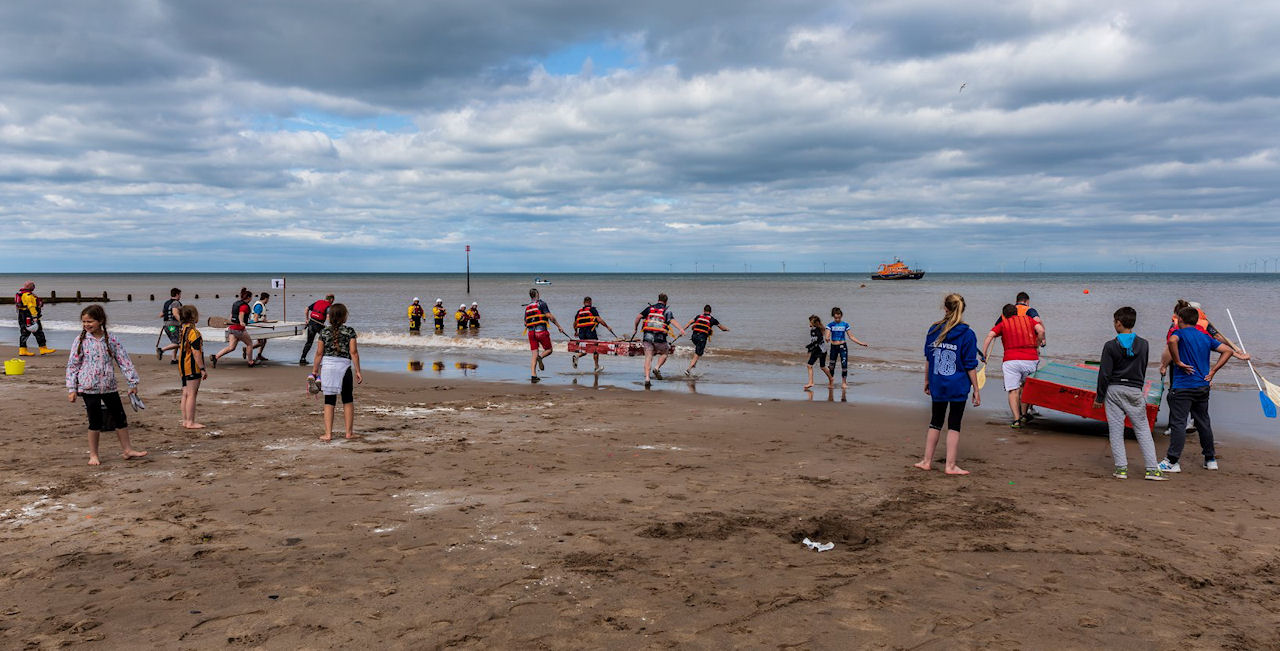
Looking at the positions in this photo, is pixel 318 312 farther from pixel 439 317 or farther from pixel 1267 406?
pixel 1267 406

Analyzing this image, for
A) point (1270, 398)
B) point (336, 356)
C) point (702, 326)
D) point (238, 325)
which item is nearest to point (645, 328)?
point (702, 326)

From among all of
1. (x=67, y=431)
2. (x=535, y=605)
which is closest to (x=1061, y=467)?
(x=535, y=605)

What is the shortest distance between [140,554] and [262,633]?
1798 millimetres

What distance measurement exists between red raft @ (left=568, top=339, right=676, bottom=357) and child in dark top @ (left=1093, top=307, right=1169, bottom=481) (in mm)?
9388

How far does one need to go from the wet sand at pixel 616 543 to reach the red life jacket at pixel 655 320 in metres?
5.81

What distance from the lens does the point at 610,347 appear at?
15891 mm

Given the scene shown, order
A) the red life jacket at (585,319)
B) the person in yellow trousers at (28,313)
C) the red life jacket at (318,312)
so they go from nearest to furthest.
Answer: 1. the red life jacket at (585,319)
2. the red life jacket at (318,312)
3. the person in yellow trousers at (28,313)

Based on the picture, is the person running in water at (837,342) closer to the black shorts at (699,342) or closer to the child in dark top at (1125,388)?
the black shorts at (699,342)

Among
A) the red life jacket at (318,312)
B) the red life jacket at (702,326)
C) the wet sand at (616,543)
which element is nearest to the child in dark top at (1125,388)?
the wet sand at (616,543)

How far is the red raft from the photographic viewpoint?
621 inches

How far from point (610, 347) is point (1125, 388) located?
33.0 ft

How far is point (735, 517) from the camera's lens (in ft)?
19.8

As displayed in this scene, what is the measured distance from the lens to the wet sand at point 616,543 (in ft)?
13.4

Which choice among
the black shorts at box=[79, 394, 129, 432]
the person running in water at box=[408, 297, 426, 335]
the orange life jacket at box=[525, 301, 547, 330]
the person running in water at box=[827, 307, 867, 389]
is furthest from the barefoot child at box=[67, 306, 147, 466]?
the person running in water at box=[408, 297, 426, 335]
